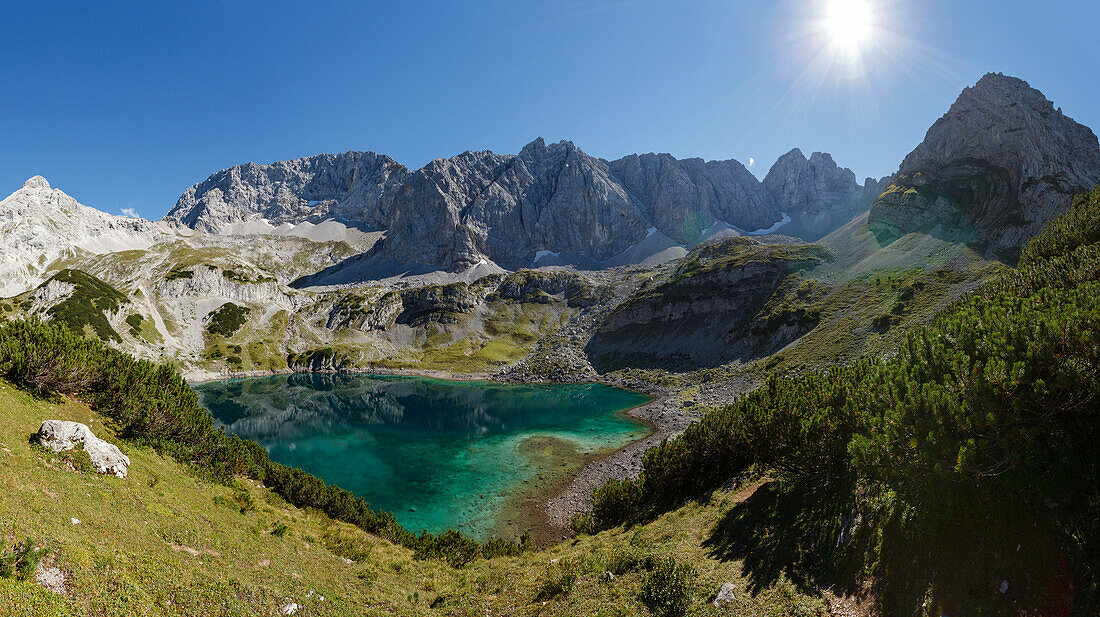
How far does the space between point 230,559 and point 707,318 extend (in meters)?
130

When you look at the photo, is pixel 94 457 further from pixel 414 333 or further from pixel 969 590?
pixel 414 333

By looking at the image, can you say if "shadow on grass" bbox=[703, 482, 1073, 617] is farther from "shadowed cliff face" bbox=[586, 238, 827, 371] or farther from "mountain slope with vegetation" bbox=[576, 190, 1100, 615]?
"shadowed cliff face" bbox=[586, 238, 827, 371]

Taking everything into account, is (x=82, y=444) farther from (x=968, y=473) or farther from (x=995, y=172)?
(x=995, y=172)

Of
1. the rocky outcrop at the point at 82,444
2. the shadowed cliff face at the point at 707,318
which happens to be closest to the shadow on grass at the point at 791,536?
the rocky outcrop at the point at 82,444

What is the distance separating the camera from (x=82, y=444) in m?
12.4

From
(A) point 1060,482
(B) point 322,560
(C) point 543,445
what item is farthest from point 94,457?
(C) point 543,445

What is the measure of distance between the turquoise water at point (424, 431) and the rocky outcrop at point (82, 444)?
26.2 m

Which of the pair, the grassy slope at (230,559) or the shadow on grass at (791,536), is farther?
the shadow on grass at (791,536)

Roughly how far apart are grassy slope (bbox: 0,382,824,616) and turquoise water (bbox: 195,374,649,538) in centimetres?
2008

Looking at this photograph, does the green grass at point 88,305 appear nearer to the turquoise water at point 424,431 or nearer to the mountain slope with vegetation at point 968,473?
the turquoise water at point 424,431

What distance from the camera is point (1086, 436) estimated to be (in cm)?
898

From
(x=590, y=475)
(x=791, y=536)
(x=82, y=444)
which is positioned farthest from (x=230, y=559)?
(x=590, y=475)

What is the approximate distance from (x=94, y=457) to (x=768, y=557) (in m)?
22.1

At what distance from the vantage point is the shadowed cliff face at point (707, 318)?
353 feet
